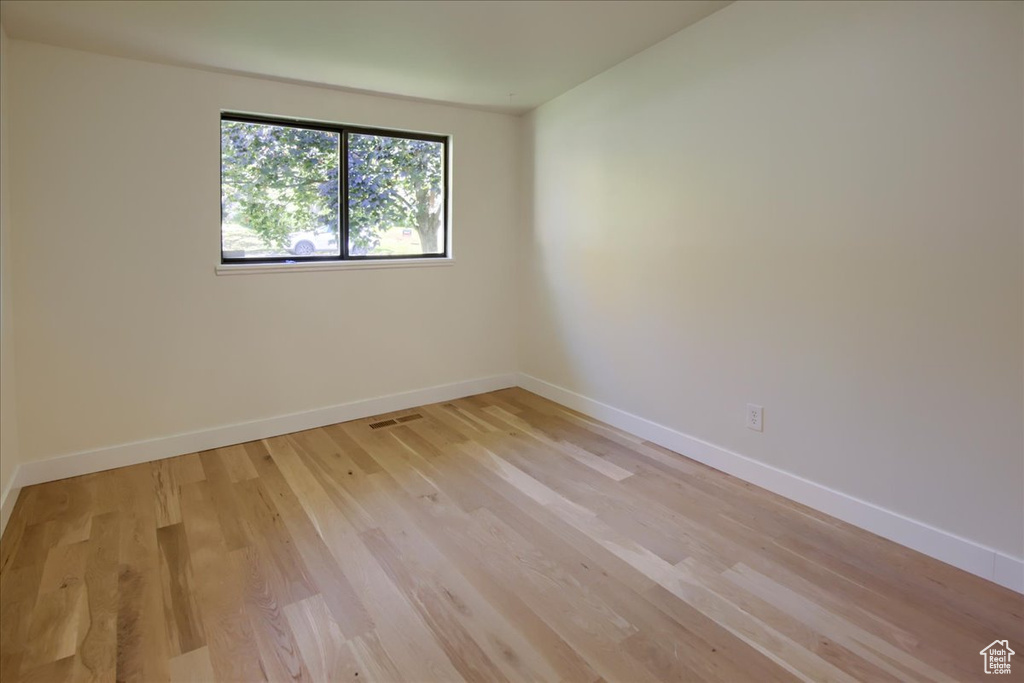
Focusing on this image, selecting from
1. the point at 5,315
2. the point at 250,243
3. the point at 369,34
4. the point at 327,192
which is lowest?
the point at 5,315

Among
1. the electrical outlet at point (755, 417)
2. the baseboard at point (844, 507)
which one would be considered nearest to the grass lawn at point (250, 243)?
the baseboard at point (844, 507)

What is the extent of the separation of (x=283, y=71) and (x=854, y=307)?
3139 millimetres

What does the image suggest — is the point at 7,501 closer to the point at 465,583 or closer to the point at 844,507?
the point at 465,583

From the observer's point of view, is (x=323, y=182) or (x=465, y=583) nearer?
(x=465, y=583)

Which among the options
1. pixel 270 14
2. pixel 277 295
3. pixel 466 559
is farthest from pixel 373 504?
pixel 270 14

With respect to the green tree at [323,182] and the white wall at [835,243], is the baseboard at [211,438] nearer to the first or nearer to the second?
the green tree at [323,182]

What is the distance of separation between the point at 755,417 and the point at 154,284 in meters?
3.23

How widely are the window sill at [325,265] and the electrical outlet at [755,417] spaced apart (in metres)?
2.32

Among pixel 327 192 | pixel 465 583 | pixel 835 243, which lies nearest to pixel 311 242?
pixel 327 192

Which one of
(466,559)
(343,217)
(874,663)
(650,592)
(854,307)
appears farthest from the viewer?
(343,217)

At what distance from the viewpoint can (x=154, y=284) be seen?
10.0 feet

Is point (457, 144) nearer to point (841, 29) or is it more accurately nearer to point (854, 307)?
point (841, 29)

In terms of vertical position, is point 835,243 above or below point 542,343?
above

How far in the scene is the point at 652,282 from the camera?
3242mm
